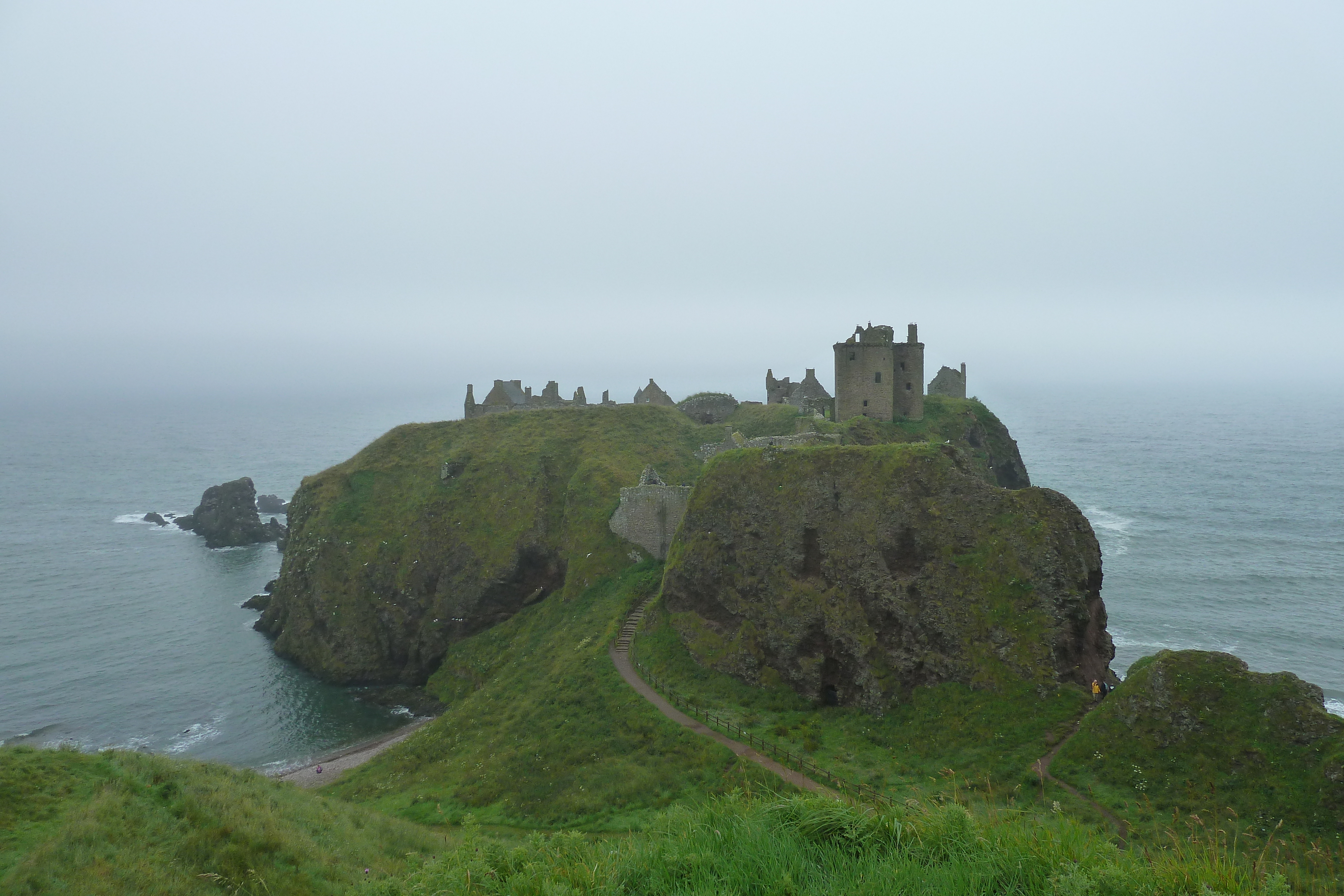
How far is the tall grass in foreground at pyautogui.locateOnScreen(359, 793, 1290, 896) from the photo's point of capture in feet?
28.6

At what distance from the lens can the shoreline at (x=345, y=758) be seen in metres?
42.2

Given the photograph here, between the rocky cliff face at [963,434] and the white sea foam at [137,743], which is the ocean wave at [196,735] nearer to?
the white sea foam at [137,743]

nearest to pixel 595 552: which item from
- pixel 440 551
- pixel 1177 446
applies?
pixel 440 551

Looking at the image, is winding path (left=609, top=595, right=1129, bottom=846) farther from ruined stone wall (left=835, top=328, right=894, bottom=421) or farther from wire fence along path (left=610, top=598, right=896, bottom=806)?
ruined stone wall (left=835, top=328, right=894, bottom=421)

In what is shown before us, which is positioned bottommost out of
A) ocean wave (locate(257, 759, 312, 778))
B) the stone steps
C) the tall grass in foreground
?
ocean wave (locate(257, 759, 312, 778))

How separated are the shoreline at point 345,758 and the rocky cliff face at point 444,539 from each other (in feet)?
25.1

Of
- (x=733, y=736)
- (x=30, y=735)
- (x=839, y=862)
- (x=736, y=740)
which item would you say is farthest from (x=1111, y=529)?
(x=30, y=735)

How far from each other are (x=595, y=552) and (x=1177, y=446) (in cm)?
16716

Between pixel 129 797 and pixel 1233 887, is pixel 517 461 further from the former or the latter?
pixel 1233 887

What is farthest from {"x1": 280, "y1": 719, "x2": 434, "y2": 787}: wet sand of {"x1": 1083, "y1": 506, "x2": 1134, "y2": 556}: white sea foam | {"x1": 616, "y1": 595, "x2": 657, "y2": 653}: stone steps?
{"x1": 1083, "y1": 506, "x2": 1134, "y2": 556}: white sea foam

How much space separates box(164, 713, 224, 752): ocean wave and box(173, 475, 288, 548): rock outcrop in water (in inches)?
2061

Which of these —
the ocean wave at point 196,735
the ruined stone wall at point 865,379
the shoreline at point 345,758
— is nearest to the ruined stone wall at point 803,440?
the ruined stone wall at point 865,379

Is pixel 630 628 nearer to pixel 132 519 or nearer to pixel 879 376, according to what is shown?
pixel 879 376

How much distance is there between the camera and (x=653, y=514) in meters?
52.1
